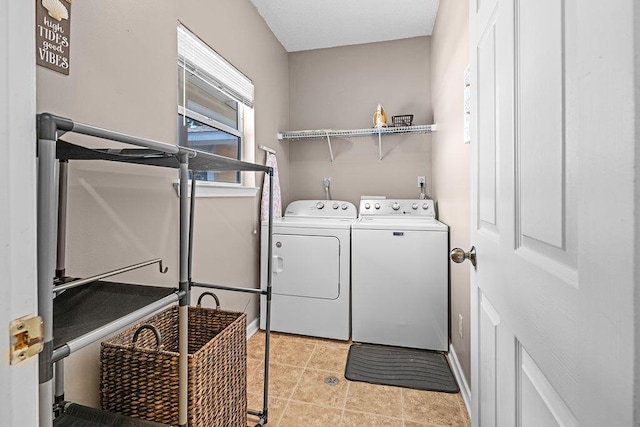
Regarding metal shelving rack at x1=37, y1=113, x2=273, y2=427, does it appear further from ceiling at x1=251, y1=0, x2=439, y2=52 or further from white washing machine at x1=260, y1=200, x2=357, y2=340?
ceiling at x1=251, y1=0, x2=439, y2=52

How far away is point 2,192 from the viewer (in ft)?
1.25

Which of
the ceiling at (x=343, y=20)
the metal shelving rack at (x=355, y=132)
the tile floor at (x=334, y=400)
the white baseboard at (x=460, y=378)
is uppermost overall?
the ceiling at (x=343, y=20)

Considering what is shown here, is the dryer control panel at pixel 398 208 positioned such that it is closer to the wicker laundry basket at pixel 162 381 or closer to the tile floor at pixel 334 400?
the tile floor at pixel 334 400

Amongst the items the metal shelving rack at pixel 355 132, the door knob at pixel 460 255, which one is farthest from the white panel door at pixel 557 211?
the metal shelving rack at pixel 355 132

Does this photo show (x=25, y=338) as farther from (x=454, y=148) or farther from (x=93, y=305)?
(x=454, y=148)

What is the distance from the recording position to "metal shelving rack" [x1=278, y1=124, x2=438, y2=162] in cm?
288

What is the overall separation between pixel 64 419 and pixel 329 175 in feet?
8.95

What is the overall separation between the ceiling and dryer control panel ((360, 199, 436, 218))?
64.3 inches

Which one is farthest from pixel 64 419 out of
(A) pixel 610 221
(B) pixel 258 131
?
(B) pixel 258 131

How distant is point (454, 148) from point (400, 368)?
1483 mm

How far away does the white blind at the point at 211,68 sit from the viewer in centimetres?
174

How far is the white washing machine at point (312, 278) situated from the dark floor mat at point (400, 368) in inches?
10.2

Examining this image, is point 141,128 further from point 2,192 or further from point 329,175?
point 329,175

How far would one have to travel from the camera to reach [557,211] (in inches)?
19.6
